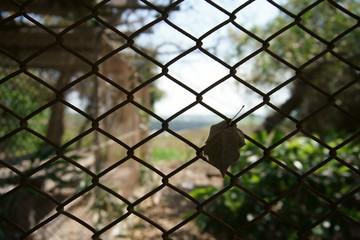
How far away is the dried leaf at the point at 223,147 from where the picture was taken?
766 mm

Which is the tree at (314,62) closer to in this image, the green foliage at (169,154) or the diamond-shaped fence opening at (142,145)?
the diamond-shaped fence opening at (142,145)

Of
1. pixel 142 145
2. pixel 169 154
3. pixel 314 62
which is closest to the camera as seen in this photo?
pixel 142 145

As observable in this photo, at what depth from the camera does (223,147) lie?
2.52ft

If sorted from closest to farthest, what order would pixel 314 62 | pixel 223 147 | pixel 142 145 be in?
pixel 223 147, pixel 142 145, pixel 314 62

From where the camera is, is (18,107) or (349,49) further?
(349,49)

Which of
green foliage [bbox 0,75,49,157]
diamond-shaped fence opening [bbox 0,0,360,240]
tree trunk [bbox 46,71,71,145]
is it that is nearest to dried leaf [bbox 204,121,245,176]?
diamond-shaped fence opening [bbox 0,0,360,240]

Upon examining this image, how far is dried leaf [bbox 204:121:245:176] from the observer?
766mm

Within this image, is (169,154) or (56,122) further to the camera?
(169,154)

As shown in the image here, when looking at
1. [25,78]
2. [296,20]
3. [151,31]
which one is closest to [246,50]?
[151,31]

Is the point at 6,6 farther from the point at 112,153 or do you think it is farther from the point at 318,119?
the point at 318,119

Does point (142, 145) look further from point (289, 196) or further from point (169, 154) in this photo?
point (169, 154)

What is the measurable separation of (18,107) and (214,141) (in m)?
2.29

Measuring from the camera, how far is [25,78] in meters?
3.09

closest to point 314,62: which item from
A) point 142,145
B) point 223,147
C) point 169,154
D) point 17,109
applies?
point 142,145
